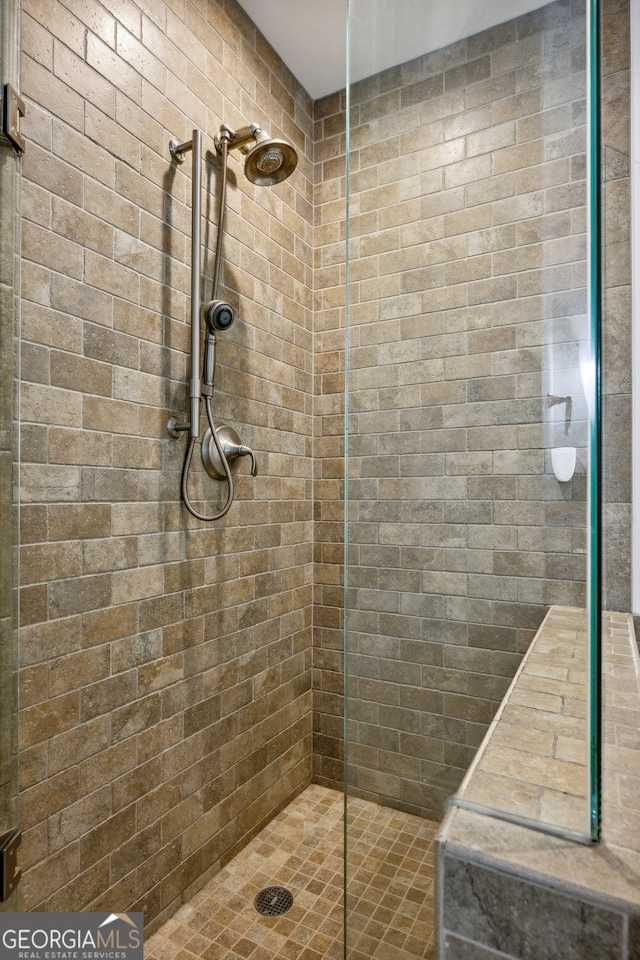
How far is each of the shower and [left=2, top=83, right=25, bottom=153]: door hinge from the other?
596 mm

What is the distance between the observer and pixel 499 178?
0.74m

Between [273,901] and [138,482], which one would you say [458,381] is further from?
[273,901]

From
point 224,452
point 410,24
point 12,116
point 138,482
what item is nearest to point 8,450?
point 138,482

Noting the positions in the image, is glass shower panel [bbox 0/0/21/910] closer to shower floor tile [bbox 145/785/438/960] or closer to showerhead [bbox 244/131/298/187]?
shower floor tile [bbox 145/785/438/960]

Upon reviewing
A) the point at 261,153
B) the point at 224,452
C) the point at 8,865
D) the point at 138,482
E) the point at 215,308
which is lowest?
the point at 8,865

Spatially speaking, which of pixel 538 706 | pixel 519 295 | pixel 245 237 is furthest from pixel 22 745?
pixel 245 237

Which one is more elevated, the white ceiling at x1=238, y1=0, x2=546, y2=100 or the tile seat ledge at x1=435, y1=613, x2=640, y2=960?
the white ceiling at x1=238, y1=0, x2=546, y2=100

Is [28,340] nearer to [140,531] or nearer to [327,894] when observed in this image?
[140,531]

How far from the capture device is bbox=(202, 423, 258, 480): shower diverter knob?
68.1 inches

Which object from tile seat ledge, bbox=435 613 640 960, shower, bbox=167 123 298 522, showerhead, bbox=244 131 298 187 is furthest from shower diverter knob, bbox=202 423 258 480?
tile seat ledge, bbox=435 613 640 960

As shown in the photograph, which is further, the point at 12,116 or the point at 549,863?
the point at 12,116

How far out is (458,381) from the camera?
0.77m

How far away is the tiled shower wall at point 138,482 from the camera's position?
1.22 meters

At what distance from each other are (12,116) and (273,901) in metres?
2.14
